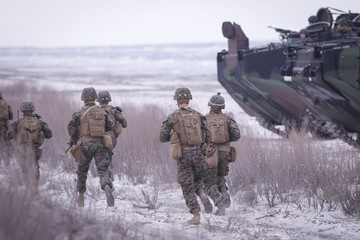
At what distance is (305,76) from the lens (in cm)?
902

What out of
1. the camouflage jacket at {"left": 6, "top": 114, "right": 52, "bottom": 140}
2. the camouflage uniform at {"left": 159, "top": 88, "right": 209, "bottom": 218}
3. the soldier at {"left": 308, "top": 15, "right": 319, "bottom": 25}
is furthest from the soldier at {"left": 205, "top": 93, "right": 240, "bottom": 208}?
the soldier at {"left": 308, "top": 15, "right": 319, "bottom": 25}

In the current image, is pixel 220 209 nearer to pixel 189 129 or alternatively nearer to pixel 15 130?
pixel 189 129

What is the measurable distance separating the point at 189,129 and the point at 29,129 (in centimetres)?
222

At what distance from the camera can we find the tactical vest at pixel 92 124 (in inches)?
260

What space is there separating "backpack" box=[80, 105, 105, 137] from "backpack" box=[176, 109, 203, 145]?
1078 millimetres

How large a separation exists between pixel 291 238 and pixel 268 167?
7.70ft

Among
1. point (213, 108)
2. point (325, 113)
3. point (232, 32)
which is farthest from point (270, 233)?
point (232, 32)

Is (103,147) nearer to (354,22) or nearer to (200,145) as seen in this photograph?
(200,145)

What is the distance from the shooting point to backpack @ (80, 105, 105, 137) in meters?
6.59

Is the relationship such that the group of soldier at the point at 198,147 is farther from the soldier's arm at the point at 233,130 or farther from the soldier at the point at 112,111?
the soldier at the point at 112,111

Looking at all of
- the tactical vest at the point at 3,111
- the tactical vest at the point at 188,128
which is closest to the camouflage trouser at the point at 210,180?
the tactical vest at the point at 188,128

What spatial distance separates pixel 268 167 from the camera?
298 inches

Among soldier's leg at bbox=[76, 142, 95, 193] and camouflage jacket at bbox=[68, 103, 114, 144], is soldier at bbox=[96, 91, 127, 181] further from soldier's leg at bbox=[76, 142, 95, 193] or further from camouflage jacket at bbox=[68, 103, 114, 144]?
soldier's leg at bbox=[76, 142, 95, 193]

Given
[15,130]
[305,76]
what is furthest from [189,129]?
[305,76]
